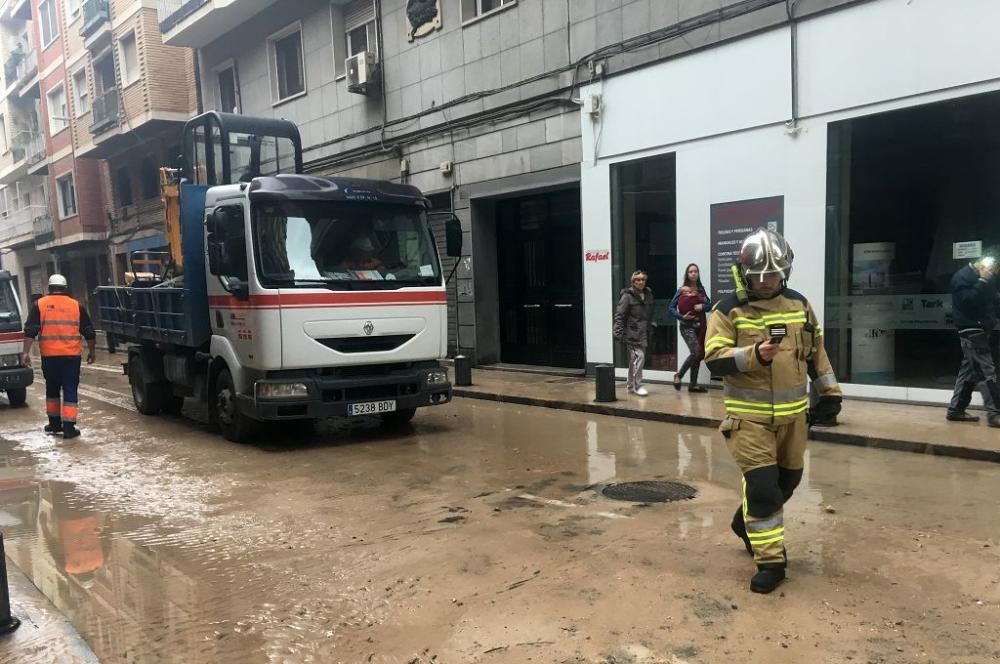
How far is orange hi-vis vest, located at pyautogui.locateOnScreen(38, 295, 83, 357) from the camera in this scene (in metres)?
8.94

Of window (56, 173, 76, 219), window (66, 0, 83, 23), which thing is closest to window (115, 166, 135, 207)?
window (56, 173, 76, 219)

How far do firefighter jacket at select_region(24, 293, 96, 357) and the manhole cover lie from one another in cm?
695

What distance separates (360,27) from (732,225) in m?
10.2

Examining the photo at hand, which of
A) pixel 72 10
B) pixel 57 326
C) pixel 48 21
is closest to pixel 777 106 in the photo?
pixel 57 326

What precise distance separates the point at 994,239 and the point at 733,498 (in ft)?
16.5

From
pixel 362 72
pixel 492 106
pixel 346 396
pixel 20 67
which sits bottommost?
pixel 346 396

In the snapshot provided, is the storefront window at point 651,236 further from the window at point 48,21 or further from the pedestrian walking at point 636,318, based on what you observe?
the window at point 48,21

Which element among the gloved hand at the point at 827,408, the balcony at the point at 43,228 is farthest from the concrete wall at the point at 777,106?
the balcony at the point at 43,228

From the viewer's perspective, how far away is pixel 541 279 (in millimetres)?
13914

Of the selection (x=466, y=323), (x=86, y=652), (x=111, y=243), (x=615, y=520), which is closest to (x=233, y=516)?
(x=86, y=652)

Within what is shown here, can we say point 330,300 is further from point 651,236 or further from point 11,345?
point 11,345

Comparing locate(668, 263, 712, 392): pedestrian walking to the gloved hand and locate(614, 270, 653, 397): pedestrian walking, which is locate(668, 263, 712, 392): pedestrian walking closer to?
locate(614, 270, 653, 397): pedestrian walking

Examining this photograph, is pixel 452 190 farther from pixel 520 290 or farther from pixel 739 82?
pixel 739 82

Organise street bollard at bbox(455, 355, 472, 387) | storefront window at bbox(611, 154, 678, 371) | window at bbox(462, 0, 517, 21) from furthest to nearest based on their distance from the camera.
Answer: window at bbox(462, 0, 517, 21) < street bollard at bbox(455, 355, 472, 387) < storefront window at bbox(611, 154, 678, 371)
